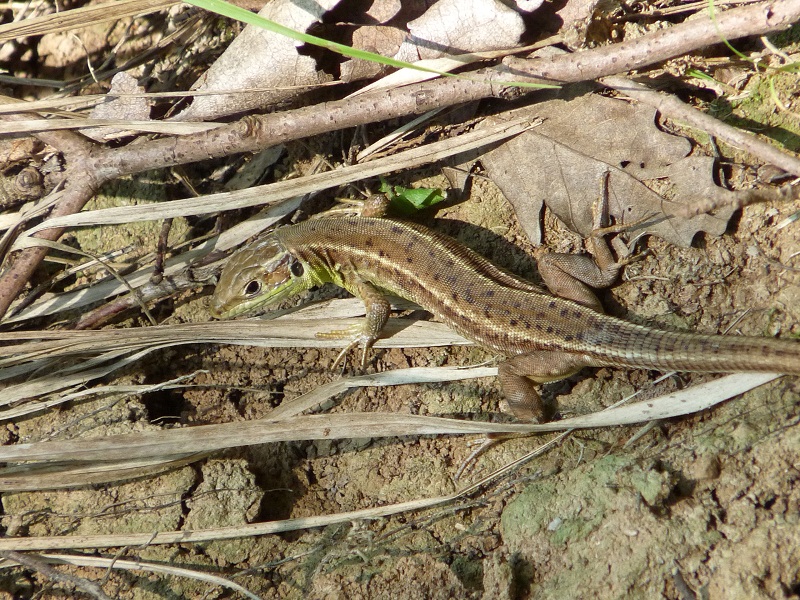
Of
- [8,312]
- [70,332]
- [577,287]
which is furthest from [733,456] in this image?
[8,312]

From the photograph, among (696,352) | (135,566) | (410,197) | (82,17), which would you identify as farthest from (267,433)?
(82,17)

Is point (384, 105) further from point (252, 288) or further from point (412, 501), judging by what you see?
point (412, 501)

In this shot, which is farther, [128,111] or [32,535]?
[128,111]

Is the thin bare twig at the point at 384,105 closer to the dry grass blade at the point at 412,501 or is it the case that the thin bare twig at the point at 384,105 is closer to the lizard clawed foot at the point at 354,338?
the lizard clawed foot at the point at 354,338

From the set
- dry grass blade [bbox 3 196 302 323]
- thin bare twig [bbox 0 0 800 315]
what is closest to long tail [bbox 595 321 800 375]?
thin bare twig [bbox 0 0 800 315]

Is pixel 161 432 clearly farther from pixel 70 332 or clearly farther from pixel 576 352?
pixel 576 352

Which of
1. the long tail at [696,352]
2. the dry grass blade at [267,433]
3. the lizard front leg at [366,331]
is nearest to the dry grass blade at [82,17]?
the lizard front leg at [366,331]
